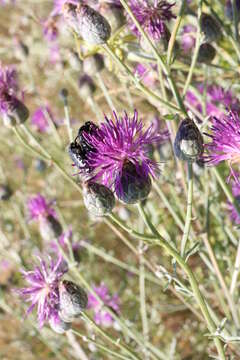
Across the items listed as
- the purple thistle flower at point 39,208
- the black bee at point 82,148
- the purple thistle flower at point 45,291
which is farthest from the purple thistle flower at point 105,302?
the black bee at point 82,148

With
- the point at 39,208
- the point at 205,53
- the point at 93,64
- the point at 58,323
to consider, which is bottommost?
the point at 58,323

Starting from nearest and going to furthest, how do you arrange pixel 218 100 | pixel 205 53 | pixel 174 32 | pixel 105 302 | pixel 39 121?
pixel 174 32 < pixel 205 53 < pixel 218 100 < pixel 105 302 < pixel 39 121

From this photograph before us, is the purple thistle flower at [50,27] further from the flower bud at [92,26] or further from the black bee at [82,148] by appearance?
the black bee at [82,148]

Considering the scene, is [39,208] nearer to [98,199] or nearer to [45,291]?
[45,291]

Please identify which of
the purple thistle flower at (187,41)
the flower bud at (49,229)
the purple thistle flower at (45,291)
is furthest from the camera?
the purple thistle flower at (187,41)

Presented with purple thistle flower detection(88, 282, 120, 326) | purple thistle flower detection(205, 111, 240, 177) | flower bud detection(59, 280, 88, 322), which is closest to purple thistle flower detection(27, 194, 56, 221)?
purple thistle flower detection(88, 282, 120, 326)

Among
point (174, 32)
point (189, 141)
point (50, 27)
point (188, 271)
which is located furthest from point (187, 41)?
point (188, 271)

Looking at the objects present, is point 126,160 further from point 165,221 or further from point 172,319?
point 172,319
